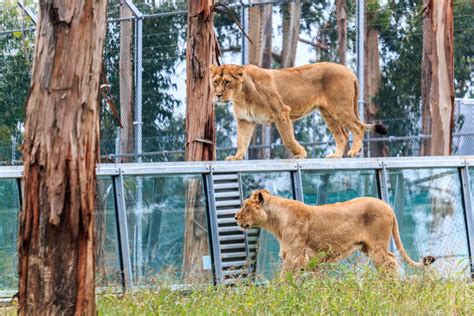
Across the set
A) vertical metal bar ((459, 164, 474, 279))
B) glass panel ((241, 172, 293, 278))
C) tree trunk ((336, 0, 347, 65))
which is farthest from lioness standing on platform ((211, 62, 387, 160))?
tree trunk ((336, 0, 347, 65))

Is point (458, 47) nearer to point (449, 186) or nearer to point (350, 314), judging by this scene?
point (449, 186)

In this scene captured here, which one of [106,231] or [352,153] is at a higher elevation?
[352,153]

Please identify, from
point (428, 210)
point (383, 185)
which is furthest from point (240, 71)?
point (428, 210)

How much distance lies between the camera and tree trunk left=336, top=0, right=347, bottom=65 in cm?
2064

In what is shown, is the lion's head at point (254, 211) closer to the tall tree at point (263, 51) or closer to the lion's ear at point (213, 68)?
the lion's ear at point (213, 68)

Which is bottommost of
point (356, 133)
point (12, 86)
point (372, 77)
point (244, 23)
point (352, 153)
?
point (352, 153)

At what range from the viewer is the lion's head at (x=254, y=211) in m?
10.8

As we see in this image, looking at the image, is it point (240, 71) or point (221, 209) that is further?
point (240, 71)

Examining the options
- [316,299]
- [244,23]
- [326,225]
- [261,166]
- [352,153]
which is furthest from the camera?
[244,23]

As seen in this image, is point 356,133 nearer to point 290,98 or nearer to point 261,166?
point 290,98

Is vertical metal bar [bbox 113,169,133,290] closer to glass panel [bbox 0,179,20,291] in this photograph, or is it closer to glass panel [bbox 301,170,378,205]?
glass panel [bbox 0,179,20,291]

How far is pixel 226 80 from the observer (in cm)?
1171

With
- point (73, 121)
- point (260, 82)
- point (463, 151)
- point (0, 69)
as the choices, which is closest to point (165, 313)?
point (73, 121)

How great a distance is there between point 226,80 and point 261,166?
1017 mm
